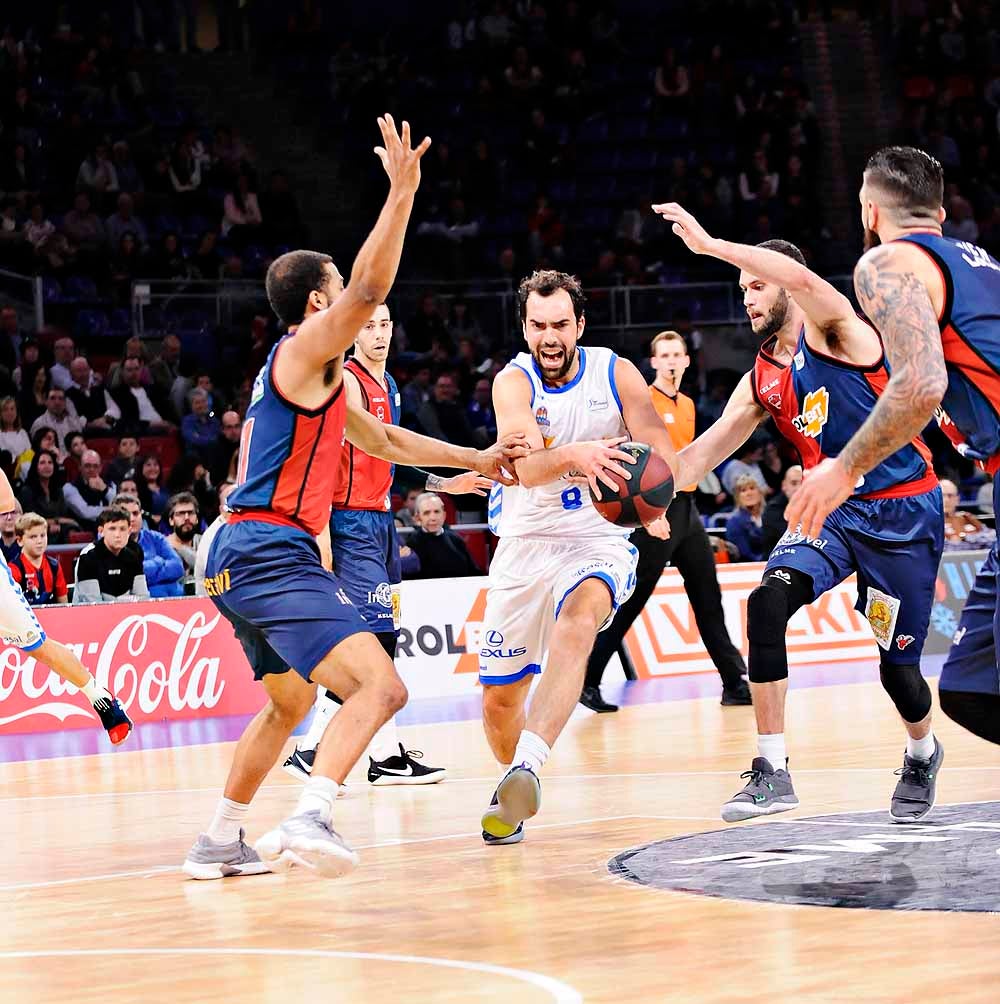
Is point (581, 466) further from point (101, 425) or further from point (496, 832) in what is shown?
point (101, 425)

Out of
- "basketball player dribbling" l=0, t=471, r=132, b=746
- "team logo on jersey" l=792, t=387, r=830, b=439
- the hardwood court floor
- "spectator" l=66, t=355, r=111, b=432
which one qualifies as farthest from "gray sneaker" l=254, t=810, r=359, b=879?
"spectator" l=66, t=355, r=111, b=432

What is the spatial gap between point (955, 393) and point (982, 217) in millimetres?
18792

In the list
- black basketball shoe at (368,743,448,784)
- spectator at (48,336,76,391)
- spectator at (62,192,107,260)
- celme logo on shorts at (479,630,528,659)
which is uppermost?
spectator at (62,192,107,260)

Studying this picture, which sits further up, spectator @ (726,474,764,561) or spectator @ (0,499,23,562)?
spectator @ (0,499,23,562)

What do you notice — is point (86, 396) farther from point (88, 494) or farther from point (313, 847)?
point (313, 847)

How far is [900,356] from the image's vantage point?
4789mm

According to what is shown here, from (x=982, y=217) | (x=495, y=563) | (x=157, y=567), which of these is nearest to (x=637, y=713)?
(x=157, y=567)

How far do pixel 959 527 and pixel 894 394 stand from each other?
12.6 metres

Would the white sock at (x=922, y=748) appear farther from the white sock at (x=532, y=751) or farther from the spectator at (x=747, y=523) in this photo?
the spectator at (x=747, y=523)

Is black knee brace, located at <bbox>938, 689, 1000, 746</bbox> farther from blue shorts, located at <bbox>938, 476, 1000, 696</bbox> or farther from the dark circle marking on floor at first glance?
the dark circle marking on floor

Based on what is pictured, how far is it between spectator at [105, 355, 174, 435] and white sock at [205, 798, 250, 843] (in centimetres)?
1077

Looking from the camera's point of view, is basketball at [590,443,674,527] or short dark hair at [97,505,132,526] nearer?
basketball at [590,443,674,527]

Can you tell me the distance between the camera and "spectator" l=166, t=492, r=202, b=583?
13.8 meters

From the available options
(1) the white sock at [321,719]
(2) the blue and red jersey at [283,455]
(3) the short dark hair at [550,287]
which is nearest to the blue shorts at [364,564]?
(1) the white sock at [321,719]
